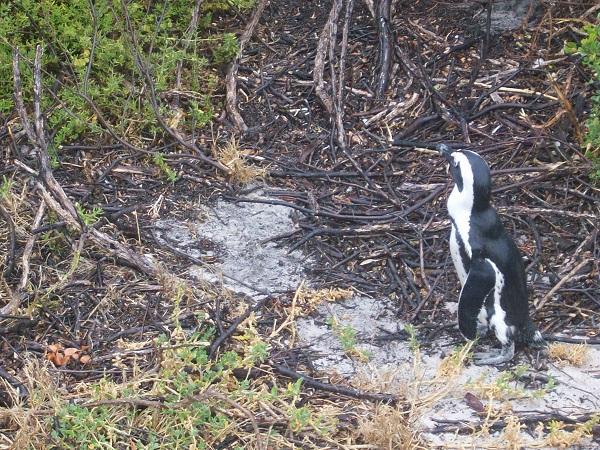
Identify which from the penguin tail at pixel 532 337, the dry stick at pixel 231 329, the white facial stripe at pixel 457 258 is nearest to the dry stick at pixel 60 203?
the dry stick at pixel 231 329

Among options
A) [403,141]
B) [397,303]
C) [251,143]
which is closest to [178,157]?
[251,143]

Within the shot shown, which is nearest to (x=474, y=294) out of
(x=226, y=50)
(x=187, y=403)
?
(x=187, y=403)

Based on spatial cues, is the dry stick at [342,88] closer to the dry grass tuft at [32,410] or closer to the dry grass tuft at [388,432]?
the dry grass tuft at [388,432]

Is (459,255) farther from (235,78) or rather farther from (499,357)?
(235,78)

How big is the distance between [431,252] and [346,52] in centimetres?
176

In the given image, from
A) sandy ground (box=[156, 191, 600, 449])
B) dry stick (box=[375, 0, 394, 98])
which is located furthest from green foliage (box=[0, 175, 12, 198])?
dry stick (box=[375, 0, 394, 98])

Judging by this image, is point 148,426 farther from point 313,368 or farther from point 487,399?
point 487,399

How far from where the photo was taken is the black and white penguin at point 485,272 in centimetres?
363

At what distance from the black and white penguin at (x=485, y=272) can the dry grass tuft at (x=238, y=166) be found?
4.23 ft

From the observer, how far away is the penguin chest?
378 cm

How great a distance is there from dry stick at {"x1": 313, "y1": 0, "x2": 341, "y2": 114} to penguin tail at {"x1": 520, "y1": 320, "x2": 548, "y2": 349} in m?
1.98

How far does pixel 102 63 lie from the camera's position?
5109mm

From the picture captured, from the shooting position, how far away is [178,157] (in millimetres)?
4855

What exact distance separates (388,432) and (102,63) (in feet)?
9.32
